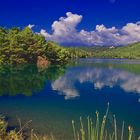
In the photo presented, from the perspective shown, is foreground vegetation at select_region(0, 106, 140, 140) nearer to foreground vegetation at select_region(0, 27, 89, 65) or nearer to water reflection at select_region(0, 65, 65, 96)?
water reflection at select_region(0, 65, 65, 96)

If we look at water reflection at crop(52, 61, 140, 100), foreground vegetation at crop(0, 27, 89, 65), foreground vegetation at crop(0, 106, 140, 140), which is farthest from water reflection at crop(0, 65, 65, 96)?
foreground vegetation at crop(0, 27, 89, 65)

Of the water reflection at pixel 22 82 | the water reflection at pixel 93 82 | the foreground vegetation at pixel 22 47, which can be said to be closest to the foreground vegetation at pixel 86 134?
the water reflection at pixel 93 82

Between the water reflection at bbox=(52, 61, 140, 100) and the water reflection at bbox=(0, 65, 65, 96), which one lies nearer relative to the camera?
the water reflection at bbox=(0, 65, 65, 96)

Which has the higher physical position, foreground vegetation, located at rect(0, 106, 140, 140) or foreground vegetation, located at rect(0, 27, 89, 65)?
foreground vegetation, located at rect(0, 27, 89, 65)

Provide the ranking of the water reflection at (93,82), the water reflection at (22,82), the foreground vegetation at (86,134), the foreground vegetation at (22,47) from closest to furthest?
the foreground vegetation at (86,134) < the water reflection at (22,82) < the water reflection at (93,82) < the foreground vegetation at (22,47)

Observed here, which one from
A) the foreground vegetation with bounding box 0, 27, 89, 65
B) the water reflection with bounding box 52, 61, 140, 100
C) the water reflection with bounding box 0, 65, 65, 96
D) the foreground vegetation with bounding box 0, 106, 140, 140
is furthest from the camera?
the foreground vegetation with bounding box 0, 27, 89, 65

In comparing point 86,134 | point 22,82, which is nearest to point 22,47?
point 22,82

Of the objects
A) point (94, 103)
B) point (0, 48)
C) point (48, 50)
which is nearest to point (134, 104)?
point (94, 103)

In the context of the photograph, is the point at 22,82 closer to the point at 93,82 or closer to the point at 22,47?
the point at 93,82

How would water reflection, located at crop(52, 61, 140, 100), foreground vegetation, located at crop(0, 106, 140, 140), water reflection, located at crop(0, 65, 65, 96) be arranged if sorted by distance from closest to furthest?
foreground vegetation, located at crop(0, 106, 140, 140)
water reflection, located at crop(0, 65, 65, 96)
water reflection, located at crop(52, 61, 140, 100)

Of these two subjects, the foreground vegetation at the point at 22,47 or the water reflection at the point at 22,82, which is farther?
the foreground vegetation at the point at 22,47

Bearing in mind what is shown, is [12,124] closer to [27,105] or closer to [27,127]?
[27,127]

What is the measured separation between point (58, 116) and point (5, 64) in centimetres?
7643

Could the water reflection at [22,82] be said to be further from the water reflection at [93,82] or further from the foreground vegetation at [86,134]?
the foreground vegetation at [86,134]
